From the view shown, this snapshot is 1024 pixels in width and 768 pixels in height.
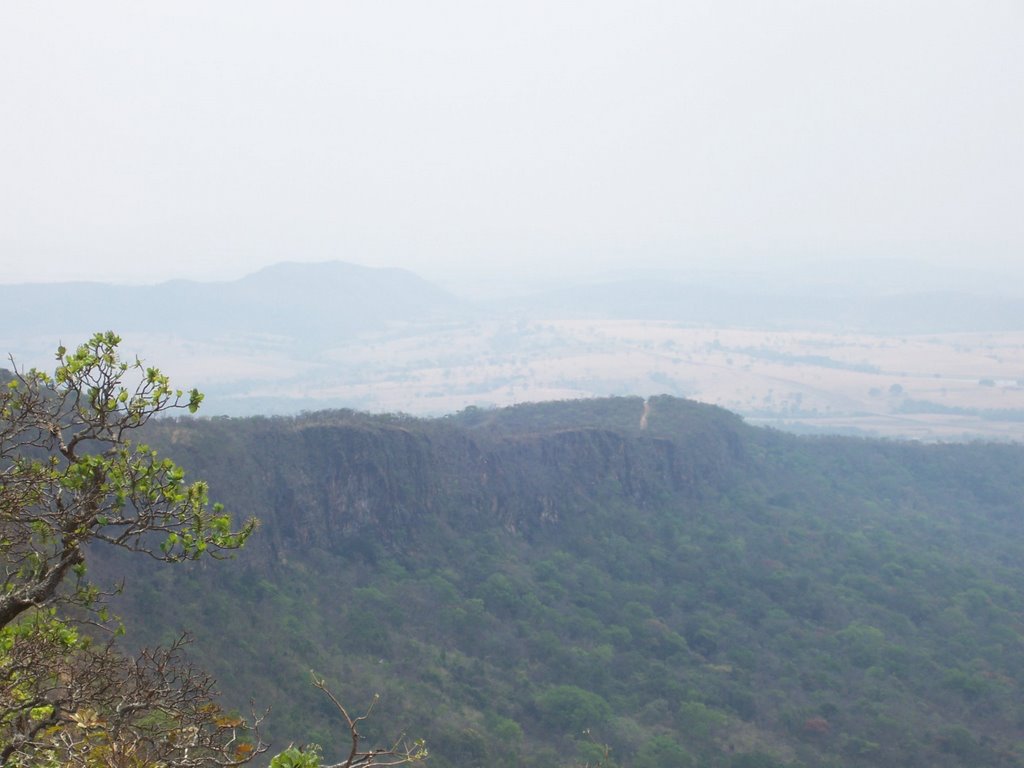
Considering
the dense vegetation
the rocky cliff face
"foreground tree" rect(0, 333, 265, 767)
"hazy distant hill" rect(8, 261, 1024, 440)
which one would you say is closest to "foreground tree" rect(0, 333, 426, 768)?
"foreground tree" rect(0, 333, 265, 767)

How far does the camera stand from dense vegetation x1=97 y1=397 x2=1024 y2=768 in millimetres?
28875

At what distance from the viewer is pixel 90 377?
8312mm

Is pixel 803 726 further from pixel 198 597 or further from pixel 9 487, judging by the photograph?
pixel 9 487

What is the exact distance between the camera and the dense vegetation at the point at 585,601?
2888 centimetres

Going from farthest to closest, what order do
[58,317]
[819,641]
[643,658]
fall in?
[58,317] < [819,641] < [643,658]

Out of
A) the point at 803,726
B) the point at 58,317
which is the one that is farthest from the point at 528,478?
the point at 58,317

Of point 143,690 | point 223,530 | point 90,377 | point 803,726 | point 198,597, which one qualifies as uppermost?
point 90,377

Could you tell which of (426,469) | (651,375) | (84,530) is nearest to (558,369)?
(651,375)

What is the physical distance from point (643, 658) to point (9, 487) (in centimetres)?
2920

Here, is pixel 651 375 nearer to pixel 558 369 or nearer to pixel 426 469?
A: pixel 558 369

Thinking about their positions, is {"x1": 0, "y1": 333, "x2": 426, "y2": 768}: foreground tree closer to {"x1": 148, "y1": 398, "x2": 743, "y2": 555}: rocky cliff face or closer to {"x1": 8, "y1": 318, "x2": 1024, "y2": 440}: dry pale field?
{"x1": 148, "y1": 398, "x2": 743, "y2": 555}: rocky cliff face

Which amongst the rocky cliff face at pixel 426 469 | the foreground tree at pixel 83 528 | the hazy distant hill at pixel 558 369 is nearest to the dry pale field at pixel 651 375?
the hazy distant hill at pixel 558 369

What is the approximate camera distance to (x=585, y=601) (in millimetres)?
38406

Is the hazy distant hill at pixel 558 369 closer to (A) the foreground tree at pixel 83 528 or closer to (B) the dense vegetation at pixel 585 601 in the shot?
(B) the dense vegetation at pixel 585 601
